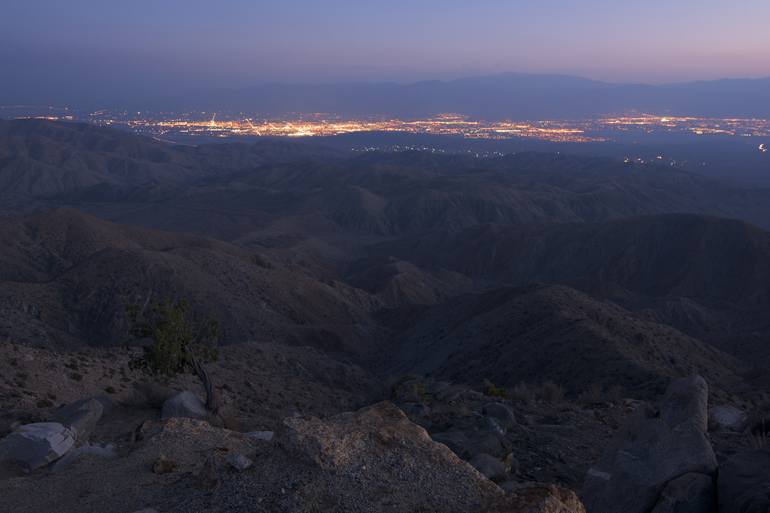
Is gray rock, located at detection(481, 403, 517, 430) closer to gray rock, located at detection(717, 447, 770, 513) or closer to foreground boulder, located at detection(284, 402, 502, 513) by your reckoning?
gray rock, located at detection(717, 447, 770, 513)

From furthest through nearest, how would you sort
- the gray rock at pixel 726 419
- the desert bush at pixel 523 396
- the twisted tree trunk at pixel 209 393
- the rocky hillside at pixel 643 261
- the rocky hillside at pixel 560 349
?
1. the rocky hillside at pixel 643 261
2. the rocky hillside at pixel 560 349
3. the desert bush at pixel 523 396
4. the twisted tree trunk at pixel 209 393
5. the gray rock at pixel 726 419

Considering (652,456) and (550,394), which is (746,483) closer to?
(652,456)

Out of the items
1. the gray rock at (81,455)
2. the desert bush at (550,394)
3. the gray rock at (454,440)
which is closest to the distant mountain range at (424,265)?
the desert bush at (550,394)

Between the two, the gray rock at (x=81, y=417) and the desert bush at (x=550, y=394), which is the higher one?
the gray rock at (x=81, y=417)

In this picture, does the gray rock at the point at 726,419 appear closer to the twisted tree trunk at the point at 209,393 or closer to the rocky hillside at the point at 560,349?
the rocky hillside at the point at 560,349

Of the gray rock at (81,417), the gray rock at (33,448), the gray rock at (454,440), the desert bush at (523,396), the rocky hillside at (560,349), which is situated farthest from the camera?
the rocky hillside at (560,349)

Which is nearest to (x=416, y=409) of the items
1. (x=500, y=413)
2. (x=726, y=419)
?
(x=500, y=413)

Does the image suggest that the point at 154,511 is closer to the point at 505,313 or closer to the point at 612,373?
the point at 612,373
